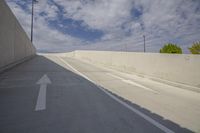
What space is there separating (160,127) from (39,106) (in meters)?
3.36

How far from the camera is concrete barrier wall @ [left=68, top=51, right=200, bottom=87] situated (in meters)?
8.96

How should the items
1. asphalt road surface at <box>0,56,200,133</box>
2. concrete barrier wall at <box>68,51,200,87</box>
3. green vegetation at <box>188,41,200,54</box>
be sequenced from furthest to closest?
green vegetation at <box>188,41,200,54</box> → concrete barrier wall at <box>68,51,200,87</box> → asphalt road surface at <box>0,56,200,133</box>

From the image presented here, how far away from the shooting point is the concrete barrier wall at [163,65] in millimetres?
8961

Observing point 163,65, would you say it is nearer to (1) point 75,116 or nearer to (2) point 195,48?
(1) point 75,116

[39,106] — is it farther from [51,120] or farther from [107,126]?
[107,126]

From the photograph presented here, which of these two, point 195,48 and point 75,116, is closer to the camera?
point 75,116

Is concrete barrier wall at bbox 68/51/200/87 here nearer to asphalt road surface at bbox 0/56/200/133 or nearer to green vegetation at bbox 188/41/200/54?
asphalt road surface at bbox 0/56/200/133

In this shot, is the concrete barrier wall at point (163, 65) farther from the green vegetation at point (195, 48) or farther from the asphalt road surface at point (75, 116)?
the green vegetation at point (195, 48)

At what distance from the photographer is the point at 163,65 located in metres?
10.9

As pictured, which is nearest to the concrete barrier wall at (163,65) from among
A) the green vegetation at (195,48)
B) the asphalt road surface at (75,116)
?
the asphalt road surface at (75,116)

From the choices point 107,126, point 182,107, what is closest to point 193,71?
point 182,107

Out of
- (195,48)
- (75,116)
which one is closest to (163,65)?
(75,116)

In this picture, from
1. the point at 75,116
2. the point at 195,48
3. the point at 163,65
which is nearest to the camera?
the point at 75,116

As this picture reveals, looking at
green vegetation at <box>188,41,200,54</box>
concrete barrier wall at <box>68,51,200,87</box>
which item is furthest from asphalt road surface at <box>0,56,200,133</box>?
green vegetation at <box>188,41,200,54</box>
